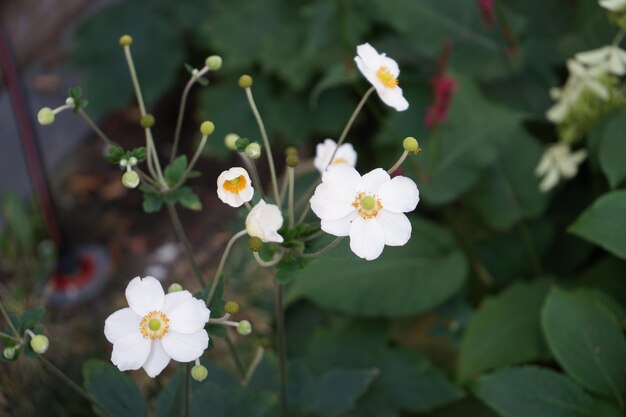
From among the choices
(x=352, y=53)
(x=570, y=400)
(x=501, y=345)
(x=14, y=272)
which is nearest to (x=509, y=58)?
(x=352, y=53)

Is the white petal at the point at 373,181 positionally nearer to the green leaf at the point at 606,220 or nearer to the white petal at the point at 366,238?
the white petal at the point at 366,238

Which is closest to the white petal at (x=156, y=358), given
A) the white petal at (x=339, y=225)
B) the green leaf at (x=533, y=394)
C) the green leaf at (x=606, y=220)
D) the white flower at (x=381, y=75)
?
the white petal at (x=339, y=225)

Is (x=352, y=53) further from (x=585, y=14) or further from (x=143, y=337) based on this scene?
(x=143, y=337)

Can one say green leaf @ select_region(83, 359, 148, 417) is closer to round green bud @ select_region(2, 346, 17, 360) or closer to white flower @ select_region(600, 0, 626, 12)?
round green bud @ select_region(2, 346, 17, 360)

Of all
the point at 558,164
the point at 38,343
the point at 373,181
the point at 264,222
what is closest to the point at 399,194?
the point at 373,181

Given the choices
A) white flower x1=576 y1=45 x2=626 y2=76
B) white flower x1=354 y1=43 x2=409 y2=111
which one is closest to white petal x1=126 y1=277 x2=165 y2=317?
white flower x1=354 y1=43 x2=409 y2=111
